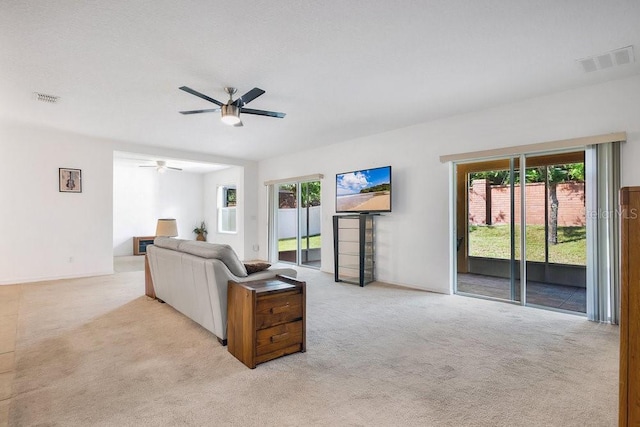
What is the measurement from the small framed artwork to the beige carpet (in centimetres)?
269

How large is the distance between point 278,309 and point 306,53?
2.25m

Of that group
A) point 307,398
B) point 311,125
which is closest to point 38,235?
point 311,125

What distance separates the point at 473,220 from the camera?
17.3 ft

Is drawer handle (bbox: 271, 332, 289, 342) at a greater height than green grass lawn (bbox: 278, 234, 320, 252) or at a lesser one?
lesser

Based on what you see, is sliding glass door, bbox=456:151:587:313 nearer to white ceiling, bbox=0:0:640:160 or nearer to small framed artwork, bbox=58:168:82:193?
white ceiling, bbox=0:0:640:160

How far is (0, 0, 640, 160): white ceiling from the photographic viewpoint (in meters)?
2.25

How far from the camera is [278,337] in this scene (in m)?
2.50

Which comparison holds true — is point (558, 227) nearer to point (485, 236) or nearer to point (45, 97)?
point (485, 236)

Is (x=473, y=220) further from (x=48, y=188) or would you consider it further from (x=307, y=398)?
(x=48, y=188)

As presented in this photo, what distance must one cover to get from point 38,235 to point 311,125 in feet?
16.4

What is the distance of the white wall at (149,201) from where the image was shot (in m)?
8.66

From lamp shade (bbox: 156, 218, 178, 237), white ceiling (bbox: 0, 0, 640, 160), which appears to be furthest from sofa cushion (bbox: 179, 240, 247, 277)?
lamp shade (bbox: 156, 218, 178, 237)

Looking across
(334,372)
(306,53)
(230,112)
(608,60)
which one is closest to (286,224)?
(230,112)

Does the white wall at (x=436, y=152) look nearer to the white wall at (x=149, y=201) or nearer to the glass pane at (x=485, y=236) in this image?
the glass pane at (x=485, y=236)
